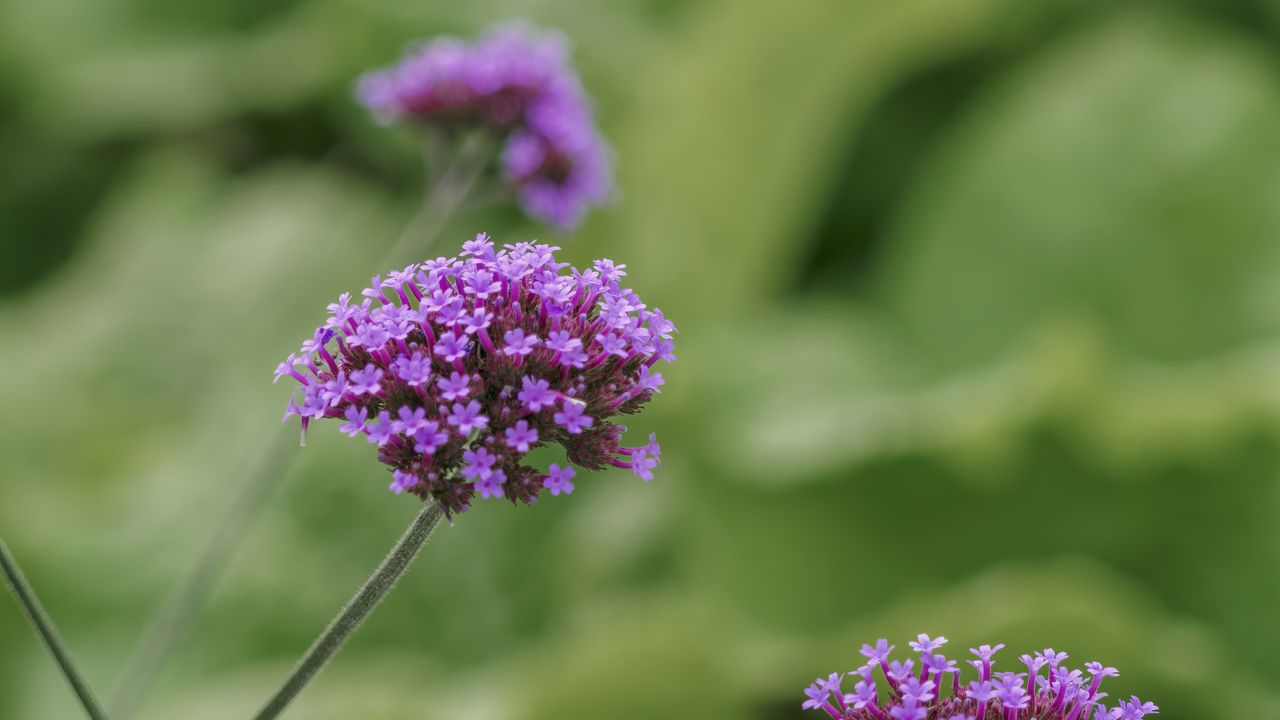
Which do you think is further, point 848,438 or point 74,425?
point 74,425

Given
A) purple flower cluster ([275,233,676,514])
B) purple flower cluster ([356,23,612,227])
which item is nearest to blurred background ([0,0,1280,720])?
purple flower cluster ([356,23,612,227])

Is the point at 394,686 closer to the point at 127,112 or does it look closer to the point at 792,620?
the point at 792,620

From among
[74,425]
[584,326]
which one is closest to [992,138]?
[74,425]

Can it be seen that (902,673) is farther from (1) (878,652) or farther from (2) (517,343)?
(2) (517,343)

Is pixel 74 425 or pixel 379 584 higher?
pixel 74 425

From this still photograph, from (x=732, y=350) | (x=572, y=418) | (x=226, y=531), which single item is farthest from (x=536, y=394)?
(x=732, y=350)

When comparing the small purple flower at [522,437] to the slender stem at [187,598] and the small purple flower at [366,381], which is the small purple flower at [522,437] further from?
the slender stem at [187,598]

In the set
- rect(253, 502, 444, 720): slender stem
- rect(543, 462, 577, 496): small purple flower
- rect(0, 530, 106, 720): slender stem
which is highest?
rect(543, 462, 577, 496): small purple flower

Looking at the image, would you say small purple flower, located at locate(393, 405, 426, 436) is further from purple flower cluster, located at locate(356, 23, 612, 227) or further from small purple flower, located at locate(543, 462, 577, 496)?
purple flower cluster, located at locate(356, 23, 612, 227)
